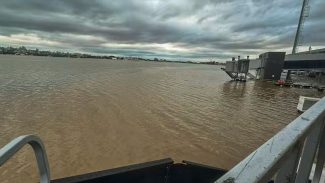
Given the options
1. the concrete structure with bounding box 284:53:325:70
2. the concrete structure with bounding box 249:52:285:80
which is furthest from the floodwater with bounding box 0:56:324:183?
the concrete structure with bounding box 284:53:325:70


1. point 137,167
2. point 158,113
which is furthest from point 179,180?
point 158,113

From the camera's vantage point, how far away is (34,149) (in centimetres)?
220

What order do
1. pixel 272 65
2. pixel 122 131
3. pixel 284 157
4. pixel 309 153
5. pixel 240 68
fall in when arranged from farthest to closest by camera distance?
pixel 272 65 → pixel 240 68 → pixel 122 131 → pixel 309 153 → pixel 284 157

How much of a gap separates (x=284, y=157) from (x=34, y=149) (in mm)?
1902

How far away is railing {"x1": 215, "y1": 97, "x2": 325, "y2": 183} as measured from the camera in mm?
1022

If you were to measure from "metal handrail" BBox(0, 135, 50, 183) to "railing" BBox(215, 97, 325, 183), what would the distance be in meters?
1.25

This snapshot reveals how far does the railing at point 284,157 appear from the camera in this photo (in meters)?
1.02

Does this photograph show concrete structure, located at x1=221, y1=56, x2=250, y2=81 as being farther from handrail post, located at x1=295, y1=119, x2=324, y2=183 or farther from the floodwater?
handrail post, located at x1=295, y1=119, x2=324, y2=183

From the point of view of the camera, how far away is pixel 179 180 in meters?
5.17

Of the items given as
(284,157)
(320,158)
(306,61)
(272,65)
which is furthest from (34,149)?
(306,61)

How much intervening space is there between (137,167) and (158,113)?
12451 millimetres

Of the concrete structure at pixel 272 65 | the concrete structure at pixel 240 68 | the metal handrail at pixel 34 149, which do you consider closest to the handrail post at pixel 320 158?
the metal handrail at pixel 34 149

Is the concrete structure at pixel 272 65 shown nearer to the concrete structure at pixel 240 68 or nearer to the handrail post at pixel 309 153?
the concrete structure at pixel 240 68

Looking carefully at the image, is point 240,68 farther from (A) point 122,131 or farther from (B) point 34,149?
(B) point 34,149
